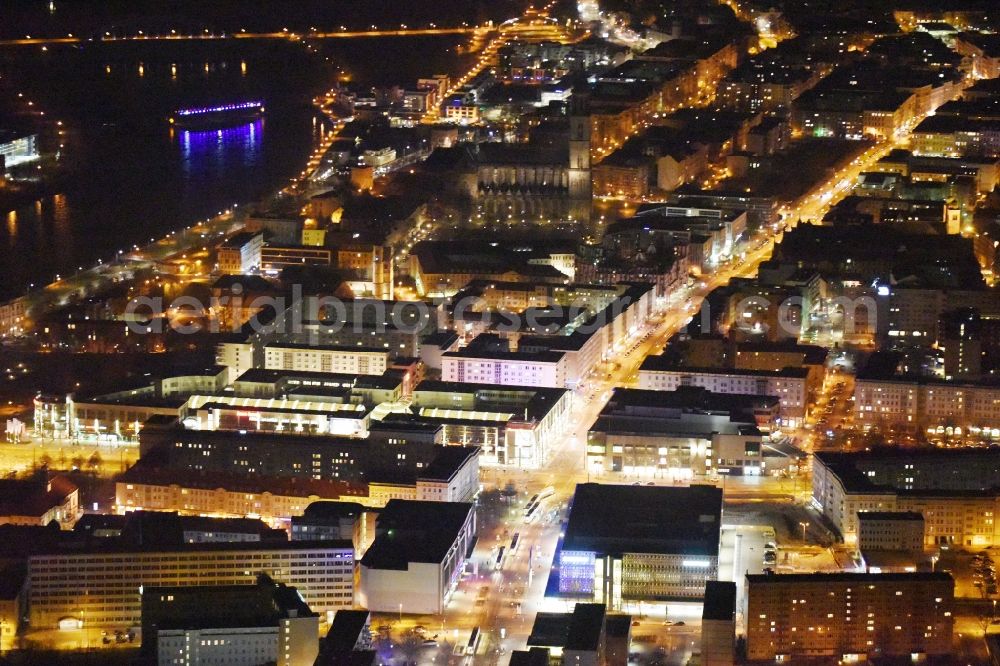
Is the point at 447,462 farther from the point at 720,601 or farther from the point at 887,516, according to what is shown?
Result: the point at 720,601

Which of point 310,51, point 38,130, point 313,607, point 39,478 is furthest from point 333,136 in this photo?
point 313,607

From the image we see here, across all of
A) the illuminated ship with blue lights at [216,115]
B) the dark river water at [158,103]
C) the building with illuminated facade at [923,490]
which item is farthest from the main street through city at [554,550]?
the illuminated ship with blue lights at [216,115]

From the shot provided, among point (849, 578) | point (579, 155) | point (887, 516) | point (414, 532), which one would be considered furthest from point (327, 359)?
point (579, 155)

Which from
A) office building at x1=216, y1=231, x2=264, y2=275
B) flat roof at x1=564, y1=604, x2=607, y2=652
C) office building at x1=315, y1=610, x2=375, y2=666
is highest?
office building at x1=216, y1=231, x2=264, y2=275

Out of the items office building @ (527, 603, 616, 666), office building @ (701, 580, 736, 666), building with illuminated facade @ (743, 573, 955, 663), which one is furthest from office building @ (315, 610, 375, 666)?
building with illuminated facade @ (743, 573, 955, 663)

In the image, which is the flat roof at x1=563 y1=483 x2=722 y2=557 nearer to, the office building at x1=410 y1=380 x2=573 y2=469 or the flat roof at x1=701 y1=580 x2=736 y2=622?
the flat roof at x1=701 y1=580 x2=736 y2=622

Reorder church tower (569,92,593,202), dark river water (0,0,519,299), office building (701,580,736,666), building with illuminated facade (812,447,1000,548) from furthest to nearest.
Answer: church tower (569,92,593,202) → dark river water (0,0,519,299) → building with illuminated facade (812,447,1000,548) → office building (701,580,736,666)

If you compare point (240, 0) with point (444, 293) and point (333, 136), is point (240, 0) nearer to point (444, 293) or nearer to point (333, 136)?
point (333, 136)
